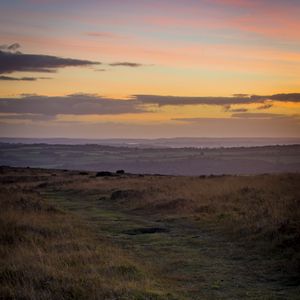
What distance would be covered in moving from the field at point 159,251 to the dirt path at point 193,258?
0.03 m

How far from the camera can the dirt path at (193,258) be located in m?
10.3

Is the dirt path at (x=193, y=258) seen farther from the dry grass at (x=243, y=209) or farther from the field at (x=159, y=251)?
the dry grass at (x=243, y=209)

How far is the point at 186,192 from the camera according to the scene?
103ft

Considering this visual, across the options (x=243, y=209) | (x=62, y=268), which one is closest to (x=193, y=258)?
(x=62, y=268)

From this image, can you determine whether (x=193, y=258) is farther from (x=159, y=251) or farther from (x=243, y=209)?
(x=243, y=209)

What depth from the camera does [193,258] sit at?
13797 millimetres

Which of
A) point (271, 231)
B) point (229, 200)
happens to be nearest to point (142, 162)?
point (229, 200)

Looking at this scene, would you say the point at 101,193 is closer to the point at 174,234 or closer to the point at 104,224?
the point at 104,224

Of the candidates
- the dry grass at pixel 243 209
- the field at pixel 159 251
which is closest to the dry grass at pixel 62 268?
the field at pixel 159 251

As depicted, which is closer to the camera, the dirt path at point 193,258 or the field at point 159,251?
the field at point 159,251

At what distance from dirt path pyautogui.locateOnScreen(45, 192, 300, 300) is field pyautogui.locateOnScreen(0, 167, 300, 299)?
0.08 feet

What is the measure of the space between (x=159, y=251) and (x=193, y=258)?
1.50 m

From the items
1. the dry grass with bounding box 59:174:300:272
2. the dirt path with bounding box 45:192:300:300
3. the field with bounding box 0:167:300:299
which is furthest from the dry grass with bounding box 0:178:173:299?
the dry grass with bounding box 59:174:300:272

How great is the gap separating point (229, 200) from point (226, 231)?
8302mm
